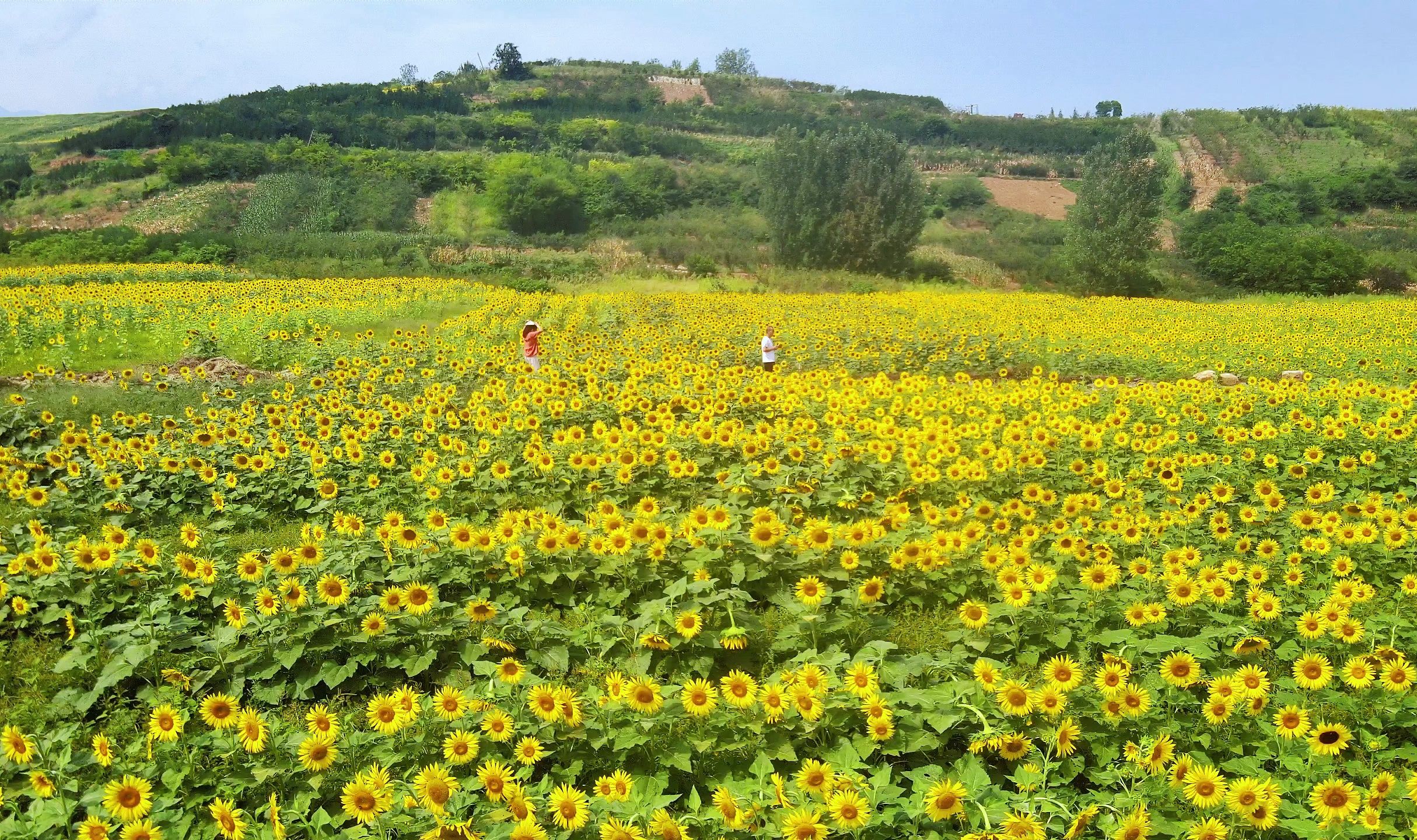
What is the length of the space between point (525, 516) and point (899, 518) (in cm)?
214

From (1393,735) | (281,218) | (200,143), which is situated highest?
(200,143)

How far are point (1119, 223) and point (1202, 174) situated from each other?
42.4 metres

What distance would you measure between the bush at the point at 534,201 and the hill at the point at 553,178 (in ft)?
0.96

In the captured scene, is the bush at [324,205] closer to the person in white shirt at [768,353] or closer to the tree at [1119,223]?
the tree at [1119,223]

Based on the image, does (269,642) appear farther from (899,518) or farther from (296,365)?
(296,365)

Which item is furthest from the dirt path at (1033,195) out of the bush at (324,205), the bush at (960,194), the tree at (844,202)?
the bush at (324,205)

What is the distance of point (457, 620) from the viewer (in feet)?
12.8

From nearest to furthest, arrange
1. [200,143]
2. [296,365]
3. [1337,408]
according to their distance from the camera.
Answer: [1337,408], [296,365], [200,143]

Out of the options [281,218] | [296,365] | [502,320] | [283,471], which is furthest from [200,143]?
[283,471]

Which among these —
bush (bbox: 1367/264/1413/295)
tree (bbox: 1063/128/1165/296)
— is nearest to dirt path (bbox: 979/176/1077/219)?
tree (bbox: 1063/128/1165/296)

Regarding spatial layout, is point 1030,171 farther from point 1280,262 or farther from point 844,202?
point 844,202

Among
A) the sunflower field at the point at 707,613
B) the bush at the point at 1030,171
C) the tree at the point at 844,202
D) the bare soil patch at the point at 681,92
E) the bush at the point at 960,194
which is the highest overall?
the bare soil patch at the point at 681,92

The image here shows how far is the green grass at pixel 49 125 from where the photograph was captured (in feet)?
281

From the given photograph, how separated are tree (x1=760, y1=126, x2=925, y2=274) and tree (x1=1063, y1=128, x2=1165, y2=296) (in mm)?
6872
